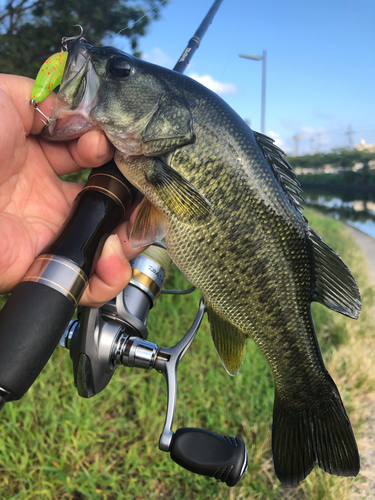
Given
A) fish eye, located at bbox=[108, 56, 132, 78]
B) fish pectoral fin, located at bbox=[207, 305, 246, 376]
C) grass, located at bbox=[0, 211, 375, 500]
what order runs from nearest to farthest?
1. fish eye, located at bbox=[108, 56, 132, 78]
2. fish pectoral fin, located at bbox=[207, 305, 246, 376]
3. grass, located at bbox=[0, 211, 375, 500]

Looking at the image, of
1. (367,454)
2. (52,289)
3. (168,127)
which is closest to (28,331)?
(52,289)

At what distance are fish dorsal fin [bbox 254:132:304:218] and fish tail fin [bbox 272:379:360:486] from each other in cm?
83

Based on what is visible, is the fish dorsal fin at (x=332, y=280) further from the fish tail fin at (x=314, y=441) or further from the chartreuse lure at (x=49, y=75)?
the chartreuse lure at (x=49, y=75)

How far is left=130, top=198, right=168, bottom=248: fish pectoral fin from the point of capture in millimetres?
1387

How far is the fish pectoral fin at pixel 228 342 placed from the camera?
5.00 feet

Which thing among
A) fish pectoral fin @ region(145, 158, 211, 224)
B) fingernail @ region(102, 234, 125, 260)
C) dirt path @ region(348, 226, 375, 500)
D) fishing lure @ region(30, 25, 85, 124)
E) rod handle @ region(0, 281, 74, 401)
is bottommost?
dirt path @ region(348, 226, 375, 500)

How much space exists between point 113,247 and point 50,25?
359 cm

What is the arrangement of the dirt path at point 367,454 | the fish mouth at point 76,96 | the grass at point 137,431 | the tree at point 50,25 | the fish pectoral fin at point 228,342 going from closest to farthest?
the fish mouth at point 76,96, the fish pectoral fin at point 228,342, the grass at point 137,431, the dirt path at point 367,454, the tree at point 50,25

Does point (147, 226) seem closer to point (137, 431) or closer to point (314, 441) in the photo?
point (314, 441)

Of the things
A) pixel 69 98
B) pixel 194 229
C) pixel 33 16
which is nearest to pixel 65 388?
pixel 194 229

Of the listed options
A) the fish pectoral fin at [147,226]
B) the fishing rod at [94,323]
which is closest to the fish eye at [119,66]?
the fishing rod at [94,323]

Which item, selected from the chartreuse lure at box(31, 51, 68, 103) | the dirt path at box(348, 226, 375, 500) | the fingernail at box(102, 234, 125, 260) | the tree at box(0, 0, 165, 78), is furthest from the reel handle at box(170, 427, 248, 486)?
the tree at box(0, 0, 165, 78)

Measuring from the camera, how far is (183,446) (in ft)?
4.18

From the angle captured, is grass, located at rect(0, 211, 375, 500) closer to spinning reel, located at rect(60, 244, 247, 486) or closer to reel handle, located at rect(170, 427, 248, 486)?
spinning reel, located at rect(60, 244, 247, 486)
